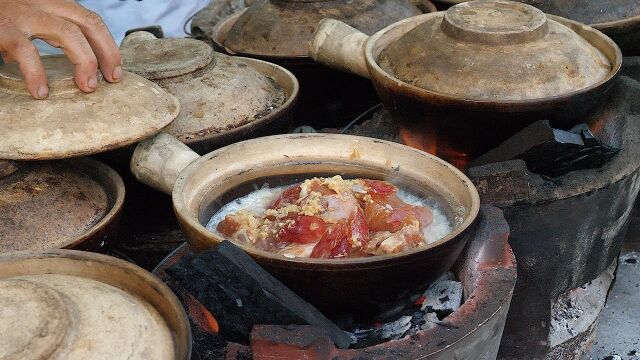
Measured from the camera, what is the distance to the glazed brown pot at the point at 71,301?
1.56m

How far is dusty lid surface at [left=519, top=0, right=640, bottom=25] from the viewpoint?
420 cm

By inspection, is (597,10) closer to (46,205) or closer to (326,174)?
(326,174)

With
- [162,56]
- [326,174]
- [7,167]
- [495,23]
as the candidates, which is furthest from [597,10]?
[7,167]

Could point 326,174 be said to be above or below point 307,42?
above

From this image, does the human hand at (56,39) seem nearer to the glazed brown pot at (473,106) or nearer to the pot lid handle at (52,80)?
the pot lid handle at (52,80)

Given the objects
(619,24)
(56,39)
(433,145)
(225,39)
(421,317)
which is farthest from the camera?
(225,39)

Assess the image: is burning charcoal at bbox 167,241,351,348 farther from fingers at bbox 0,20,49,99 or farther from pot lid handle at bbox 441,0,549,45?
pot lid handle at bbox 441,0,549,45

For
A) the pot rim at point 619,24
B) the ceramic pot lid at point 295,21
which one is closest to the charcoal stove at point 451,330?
the pot rim at point 619,24

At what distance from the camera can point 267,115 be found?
3637 mm

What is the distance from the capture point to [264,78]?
13.6 feet

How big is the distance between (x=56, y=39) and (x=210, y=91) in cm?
96

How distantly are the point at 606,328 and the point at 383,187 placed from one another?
2.35 meters

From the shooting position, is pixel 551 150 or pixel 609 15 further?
pixel 609 15

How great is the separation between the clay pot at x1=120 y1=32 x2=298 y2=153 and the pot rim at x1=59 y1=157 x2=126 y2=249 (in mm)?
395
